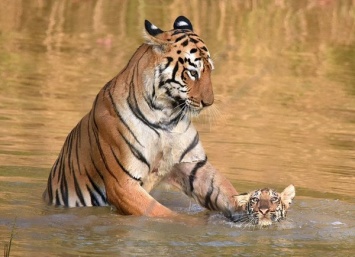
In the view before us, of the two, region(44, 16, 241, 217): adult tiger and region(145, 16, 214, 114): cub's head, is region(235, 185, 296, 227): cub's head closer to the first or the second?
region(44, 16, 241, 217): adult tiger

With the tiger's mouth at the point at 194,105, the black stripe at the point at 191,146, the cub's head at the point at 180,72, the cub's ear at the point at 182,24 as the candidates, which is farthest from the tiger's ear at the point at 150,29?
the black stripe at the point at 191,146

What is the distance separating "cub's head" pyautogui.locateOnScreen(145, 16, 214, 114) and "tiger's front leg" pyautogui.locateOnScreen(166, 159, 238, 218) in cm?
42

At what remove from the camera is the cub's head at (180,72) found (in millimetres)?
7945

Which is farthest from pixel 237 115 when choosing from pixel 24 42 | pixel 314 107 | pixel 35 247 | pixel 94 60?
pixel 35 247

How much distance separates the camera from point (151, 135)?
26.5 feet

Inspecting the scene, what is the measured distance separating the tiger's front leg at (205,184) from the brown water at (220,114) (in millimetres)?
114

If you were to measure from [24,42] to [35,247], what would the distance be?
347 inches

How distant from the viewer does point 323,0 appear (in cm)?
1944

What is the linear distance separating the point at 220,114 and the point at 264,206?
9.98 feet

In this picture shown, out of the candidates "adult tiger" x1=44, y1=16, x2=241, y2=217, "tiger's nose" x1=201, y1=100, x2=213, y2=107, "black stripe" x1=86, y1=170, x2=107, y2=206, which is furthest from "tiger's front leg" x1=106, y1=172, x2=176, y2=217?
"tiger's nose" x1=201, y1=100, x2=213, y2=107

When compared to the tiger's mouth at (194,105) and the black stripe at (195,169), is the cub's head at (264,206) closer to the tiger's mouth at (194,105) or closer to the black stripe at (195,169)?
the black stripe at (195,169)

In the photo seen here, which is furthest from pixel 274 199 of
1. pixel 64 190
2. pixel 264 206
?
pixel 64 190

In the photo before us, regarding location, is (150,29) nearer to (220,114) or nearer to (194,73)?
(194,73)

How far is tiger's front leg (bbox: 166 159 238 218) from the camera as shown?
325 inches
